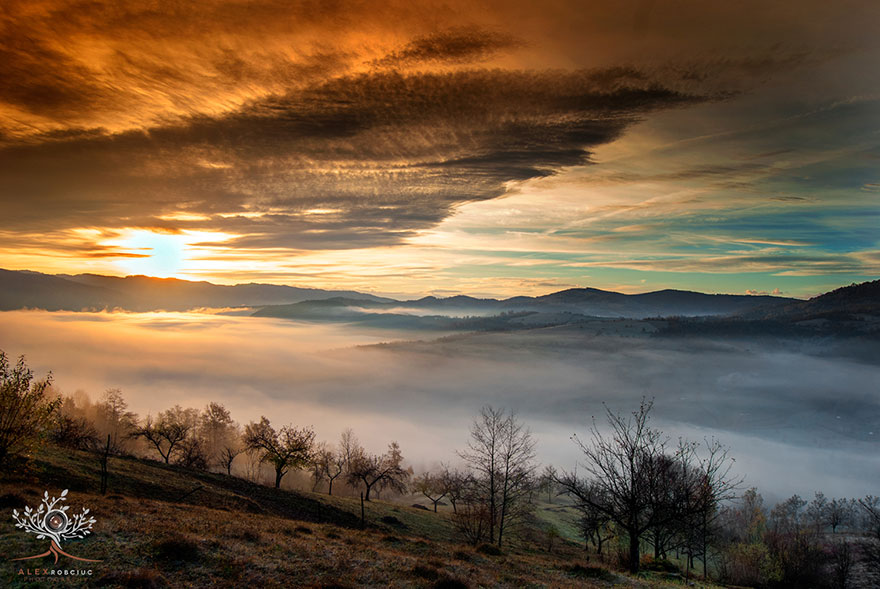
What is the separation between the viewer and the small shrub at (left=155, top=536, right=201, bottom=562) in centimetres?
1408

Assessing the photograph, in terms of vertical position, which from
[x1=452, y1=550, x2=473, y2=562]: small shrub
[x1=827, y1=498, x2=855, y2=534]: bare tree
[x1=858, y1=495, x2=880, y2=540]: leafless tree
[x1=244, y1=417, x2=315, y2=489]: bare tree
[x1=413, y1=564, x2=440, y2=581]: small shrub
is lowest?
[x1=827, y1=498, x2=855, y2=534]: bare tree

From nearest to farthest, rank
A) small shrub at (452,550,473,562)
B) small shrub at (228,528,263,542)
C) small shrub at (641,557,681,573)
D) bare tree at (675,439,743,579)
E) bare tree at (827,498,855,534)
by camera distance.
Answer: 1. small shrub at (228,528,263,542)
2. small shrub at (452,550,473,562)
3. bare tree at (675,439,743,579)
4. small shrub at (641,557,681,573)
5. bare tree at (827,498,855,534)

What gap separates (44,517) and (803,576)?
78099mm

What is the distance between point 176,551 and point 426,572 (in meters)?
8.86

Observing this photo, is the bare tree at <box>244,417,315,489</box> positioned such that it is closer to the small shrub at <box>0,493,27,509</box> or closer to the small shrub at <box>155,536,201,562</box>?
the small shrub at <box>0,493,27,509</box>

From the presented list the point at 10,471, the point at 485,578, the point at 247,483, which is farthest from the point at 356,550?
the point at 247,483

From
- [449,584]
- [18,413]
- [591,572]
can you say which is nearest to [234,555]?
[449,584]

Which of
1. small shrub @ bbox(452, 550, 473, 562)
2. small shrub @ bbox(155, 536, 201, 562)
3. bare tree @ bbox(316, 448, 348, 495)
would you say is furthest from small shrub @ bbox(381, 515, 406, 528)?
small shrub @ bbox(155, 536, 201, 562)

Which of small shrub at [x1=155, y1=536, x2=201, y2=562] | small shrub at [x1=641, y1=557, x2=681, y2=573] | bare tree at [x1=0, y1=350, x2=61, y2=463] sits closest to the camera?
small shrub at [x1=155, y1=536, x2=201, y2=562]

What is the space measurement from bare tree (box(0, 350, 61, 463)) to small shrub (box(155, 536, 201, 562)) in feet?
51.2

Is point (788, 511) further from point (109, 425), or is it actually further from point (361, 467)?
point (109, 425)

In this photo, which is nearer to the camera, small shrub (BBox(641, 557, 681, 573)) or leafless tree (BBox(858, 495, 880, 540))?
small shrub (BBox(641, 557, 681, 573))

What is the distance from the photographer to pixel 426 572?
15.7 m

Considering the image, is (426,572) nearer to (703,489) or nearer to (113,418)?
(703,489)
